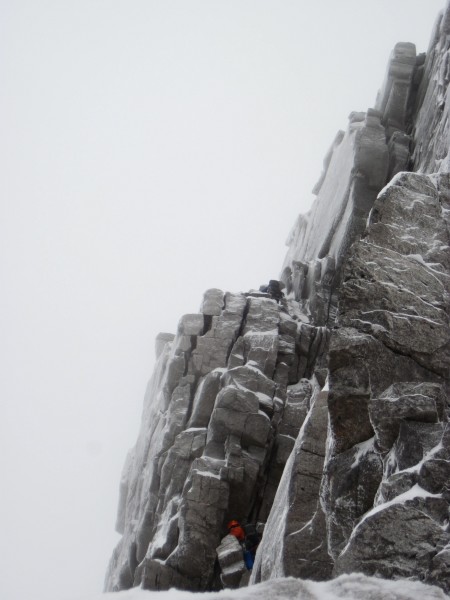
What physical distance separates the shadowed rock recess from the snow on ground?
0.99m

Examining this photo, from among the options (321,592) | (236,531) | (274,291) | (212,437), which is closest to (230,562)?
(236,531)

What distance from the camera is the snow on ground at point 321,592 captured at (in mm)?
8758

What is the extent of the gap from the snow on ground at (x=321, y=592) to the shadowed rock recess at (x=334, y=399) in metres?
0.99

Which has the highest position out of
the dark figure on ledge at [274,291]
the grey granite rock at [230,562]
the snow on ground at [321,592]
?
Answer: the dark figure on ledge at [274,291]

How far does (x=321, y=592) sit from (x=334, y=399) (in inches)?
245

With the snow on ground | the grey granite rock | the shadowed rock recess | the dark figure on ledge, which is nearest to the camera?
the snow on ground

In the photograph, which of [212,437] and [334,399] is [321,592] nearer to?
[334,399]

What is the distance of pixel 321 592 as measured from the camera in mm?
9297

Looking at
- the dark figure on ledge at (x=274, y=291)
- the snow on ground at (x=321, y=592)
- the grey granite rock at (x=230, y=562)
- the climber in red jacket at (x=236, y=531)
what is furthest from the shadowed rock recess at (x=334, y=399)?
the dark figure on ledge at (x=274, y=291)

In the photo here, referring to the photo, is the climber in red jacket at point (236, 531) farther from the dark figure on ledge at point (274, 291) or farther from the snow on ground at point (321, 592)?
the dark figure on ledge at point (274, 291)

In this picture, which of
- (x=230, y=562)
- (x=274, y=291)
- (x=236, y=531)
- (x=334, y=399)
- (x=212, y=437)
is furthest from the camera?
(x=274, y=291)

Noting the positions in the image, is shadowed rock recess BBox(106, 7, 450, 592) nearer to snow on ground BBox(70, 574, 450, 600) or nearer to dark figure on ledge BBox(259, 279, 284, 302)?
snow on ground BBox(70, 574, 450, 600)

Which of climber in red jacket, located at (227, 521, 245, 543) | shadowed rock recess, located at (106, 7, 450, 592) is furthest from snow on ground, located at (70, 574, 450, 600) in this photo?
climber in red jacket, located at (227, 521, 245, 543)

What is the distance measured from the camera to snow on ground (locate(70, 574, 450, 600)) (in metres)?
8.76
